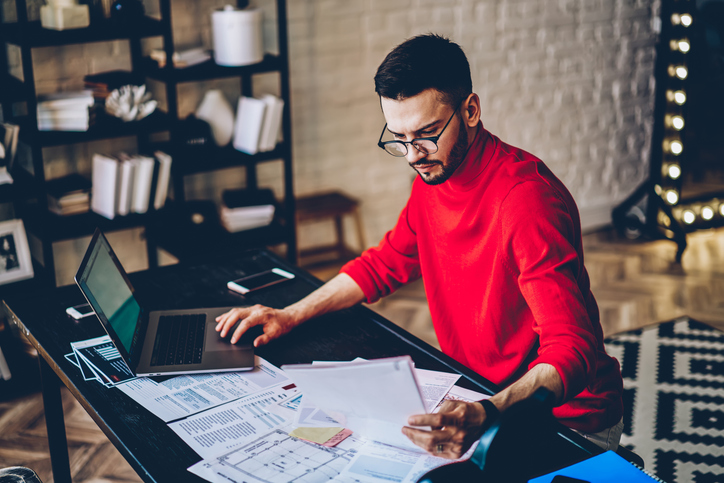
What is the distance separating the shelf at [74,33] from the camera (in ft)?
8.78

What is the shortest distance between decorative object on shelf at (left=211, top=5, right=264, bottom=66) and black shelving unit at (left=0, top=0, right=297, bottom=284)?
0.05 metres

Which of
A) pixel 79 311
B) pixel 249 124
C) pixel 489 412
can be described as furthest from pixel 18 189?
pixel 489 412

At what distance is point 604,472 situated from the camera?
120 cm

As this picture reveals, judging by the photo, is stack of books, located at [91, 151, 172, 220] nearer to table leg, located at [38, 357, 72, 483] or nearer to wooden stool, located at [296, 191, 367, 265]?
wooden stool, located at [296, 191, 367, 265]

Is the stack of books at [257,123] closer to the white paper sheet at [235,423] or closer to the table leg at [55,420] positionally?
the table leg at [55,420]

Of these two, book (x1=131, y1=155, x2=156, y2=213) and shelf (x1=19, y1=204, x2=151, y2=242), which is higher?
book (x1=131, y1=155, x2=156, y2=213)

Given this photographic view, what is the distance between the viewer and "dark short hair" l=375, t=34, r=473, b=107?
60.3 inches

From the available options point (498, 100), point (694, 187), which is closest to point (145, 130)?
point (498, 100)

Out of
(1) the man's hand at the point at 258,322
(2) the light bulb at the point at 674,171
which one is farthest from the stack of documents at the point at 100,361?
(2) the light bulb at the point at 674,171

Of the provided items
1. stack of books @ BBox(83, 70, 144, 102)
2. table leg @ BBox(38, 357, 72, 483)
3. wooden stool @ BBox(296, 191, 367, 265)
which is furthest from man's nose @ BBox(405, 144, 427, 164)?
wooden stool @ BBox(296, 191, 367, 265)

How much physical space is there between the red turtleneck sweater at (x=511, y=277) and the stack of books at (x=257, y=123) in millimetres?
1549

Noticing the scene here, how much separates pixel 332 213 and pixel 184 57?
3.44ft

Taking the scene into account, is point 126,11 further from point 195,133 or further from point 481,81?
point 481,81

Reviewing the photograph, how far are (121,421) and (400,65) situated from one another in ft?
2.99
